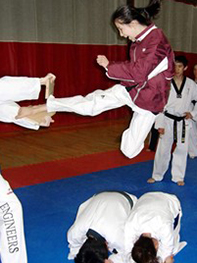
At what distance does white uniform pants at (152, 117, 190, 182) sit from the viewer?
17.5 feet

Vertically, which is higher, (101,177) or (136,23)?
(136,23)

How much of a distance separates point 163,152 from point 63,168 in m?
1.89

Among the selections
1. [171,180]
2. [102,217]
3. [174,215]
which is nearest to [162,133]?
[171,180]

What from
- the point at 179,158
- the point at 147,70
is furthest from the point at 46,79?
the point at 179,158

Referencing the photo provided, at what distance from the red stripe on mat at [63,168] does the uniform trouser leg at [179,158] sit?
3.99ft

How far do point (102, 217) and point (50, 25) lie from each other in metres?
7.73

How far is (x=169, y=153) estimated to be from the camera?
5.54m

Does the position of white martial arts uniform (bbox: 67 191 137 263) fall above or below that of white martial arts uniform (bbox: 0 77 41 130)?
below

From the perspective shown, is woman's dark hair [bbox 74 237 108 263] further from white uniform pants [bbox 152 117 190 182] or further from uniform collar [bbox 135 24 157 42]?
white uniform pants [bbox 152 117 190 182]

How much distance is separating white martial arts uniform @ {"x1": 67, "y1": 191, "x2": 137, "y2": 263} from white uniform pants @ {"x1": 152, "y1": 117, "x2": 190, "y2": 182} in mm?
2230

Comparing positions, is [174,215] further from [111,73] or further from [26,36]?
[26,36]

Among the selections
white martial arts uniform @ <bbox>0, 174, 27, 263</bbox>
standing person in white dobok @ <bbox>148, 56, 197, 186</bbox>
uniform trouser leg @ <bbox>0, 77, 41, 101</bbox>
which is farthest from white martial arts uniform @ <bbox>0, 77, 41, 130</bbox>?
standing person in white dobok @ <bbox>148, 56, 197, 186</bbox>

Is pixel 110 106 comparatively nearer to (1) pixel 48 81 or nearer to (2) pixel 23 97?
(1) pixel 48 81

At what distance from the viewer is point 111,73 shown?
2863 mm
